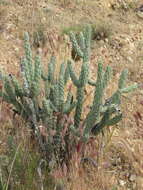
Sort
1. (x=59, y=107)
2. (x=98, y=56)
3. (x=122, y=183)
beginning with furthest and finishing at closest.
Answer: (x=98, y=56)
(x=122, y=183)
(x=59, y=107)

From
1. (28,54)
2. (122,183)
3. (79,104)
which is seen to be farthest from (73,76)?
(122,183)

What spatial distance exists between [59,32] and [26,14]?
551 mm

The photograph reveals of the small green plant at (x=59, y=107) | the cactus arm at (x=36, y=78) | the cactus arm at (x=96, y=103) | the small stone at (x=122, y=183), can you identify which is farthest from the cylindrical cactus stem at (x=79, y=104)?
the small stone at (x=122, y=183)

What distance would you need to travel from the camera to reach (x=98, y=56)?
471cm

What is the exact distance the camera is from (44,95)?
3072mm

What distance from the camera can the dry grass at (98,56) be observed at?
9.56ft

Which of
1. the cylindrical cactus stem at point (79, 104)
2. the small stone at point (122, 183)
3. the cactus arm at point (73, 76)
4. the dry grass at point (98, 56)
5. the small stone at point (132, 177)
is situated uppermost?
the cactus arm at point (73, 76)

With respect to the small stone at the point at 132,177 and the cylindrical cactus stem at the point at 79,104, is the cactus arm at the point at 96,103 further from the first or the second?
the small stone at the point at 132,177

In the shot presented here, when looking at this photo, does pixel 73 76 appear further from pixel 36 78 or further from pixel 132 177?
pixel 132 177

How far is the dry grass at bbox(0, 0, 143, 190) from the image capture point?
291 centimetres

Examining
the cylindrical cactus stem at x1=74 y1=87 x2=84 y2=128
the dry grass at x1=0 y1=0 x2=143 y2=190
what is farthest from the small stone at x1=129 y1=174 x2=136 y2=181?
the cylindrical cactus stem at x1=74 y1=87 x2=84 y2=128

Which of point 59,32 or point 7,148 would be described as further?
point 59,32

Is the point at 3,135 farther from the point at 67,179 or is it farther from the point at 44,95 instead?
A: the point at 67,179

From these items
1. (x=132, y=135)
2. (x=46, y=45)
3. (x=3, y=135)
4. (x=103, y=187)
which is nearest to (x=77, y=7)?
(x=46, y=45)
